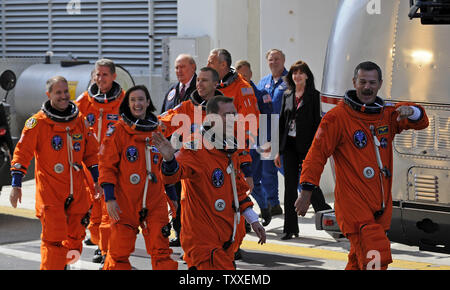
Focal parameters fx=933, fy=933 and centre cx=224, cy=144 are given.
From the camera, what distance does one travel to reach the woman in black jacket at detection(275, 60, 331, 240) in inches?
398

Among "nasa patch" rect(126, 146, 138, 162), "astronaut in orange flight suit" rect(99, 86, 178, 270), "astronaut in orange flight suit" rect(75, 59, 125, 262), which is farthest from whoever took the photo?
"astronaut in orange flight suit" rect(75, 59, 125, 262)

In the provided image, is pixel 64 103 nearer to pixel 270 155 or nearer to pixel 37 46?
pixel 270 155

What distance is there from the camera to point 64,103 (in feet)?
26.7

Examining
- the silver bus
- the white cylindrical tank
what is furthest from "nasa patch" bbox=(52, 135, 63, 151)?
the white cylindrical tank

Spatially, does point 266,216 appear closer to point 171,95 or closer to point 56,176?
point 171,95

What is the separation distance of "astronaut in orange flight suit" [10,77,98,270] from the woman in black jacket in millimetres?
2745

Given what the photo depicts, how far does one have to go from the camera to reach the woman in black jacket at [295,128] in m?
10.1

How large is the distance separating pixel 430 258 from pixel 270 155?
106 inches

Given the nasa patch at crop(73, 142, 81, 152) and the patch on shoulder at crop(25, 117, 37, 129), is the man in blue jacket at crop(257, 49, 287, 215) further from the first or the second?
the patch on shoulder at crop(25, 117, 37, 129)

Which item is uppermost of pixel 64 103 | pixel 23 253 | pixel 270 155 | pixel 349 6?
pixel 349 6

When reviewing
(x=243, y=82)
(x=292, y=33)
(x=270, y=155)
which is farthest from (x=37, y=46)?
(x=243, y=82)

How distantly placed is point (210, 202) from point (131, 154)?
136cm

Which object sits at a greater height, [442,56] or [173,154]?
[442,56]

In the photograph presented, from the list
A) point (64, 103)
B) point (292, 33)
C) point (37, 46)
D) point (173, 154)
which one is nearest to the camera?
point (173, 154)
